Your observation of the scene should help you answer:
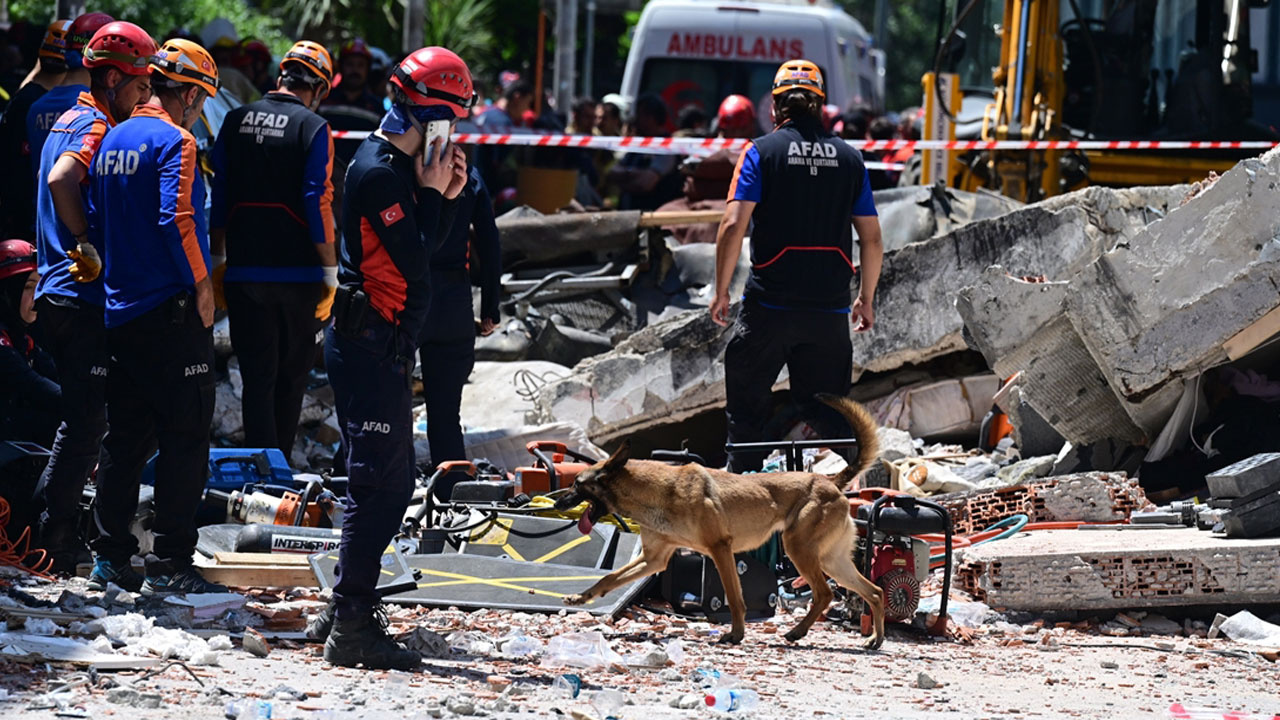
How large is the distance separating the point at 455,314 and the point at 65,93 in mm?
1987

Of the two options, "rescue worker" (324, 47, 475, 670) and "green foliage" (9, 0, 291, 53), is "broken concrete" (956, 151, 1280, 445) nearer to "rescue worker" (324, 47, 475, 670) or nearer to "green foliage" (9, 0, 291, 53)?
"rescue worker" (324, 47, 475, 670)

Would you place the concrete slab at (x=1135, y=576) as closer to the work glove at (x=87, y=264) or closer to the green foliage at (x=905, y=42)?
the work glove at (x=87, y=264)

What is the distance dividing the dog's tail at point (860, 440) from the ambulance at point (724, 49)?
474 inches

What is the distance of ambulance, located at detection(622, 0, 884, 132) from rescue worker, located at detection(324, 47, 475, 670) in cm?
1323

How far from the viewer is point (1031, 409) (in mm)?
8859

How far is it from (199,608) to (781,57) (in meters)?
13.7

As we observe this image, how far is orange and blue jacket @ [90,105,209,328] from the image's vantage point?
5.57 meters

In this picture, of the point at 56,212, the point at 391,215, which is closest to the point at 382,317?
the point at 391,215

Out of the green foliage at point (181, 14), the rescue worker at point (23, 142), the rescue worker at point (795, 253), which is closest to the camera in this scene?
the rescue worker at point (795, 253)

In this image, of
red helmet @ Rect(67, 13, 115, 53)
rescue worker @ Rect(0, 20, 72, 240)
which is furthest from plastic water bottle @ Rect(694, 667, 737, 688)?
red helmet @ Rect(67, 13, 115, 53)

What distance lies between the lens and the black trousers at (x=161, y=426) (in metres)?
5.66

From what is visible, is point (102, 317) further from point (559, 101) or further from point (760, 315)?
point (559, 101)

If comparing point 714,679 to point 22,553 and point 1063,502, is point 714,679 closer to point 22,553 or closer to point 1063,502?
point 22,553

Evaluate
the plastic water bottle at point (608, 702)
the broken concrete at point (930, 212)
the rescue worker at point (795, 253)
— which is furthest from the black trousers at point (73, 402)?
the broken concrete at point (930, 212)
